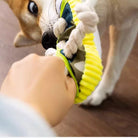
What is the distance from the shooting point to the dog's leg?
37.4 inches

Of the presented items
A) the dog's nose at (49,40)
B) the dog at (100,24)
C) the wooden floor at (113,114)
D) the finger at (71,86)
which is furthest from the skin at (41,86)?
the wooden floor at (113,114)

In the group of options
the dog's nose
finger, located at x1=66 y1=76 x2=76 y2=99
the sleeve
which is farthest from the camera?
the dog's nose

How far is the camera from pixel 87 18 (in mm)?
479

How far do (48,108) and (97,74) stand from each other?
0.18 meters

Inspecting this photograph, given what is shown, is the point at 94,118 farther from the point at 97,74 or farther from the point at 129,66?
the point at 97,74

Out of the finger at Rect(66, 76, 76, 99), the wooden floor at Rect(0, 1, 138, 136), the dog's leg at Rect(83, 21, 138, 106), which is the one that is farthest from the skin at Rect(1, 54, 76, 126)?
the wooden floor at Rect(0, 1, 138, 136)

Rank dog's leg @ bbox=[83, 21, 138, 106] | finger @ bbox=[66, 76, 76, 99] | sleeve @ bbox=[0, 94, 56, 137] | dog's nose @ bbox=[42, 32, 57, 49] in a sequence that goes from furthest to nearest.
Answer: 1. dog's leg @ bbox=[83, 21, 138, 106]
2. dog's nose @ bbox=[42, 32, 57, 49]
3. finger @ bbox=[66, 76, 76, 99]
4. sleeve @ bbox=[0, 94, 56, 137]

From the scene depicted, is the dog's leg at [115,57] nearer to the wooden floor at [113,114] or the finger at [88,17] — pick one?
the wooden floor at [113,114]

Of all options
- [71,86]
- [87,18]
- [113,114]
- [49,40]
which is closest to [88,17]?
[87,18]

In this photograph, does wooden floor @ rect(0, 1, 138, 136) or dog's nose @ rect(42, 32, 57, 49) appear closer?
dog's nose @ rect(42, 32, 57, 49)

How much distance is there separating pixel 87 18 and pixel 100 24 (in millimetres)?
323

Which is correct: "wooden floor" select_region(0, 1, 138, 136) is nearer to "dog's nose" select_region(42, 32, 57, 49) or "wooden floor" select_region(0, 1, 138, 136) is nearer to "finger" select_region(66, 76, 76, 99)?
"dog's nose" select_region(42, 32, 57, 49)

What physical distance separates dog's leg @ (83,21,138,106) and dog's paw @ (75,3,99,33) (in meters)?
0.42

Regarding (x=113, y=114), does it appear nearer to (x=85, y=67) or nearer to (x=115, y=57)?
(x=115, y=57)
